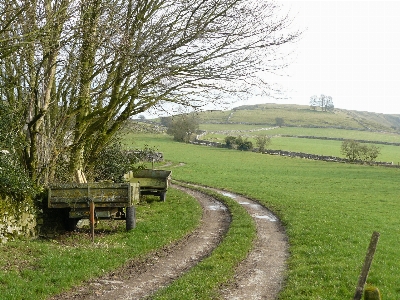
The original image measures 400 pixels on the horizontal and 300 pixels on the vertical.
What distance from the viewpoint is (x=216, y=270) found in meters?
12.6

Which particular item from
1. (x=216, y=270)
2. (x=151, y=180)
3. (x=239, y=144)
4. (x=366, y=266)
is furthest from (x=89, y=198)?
(x=239, y=144)

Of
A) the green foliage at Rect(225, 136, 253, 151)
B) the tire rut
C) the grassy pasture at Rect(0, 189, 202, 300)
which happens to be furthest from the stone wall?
the green foliage at Rect(225, 136, 253, 151)

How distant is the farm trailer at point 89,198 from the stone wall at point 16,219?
2.67 feet

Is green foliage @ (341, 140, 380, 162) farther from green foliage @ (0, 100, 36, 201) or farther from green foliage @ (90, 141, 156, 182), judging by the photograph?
green foliage @ (0, 100, 36, 201)

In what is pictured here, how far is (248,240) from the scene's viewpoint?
54.7 ft

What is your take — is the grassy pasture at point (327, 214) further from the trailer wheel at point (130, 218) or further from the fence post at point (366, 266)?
the trailer wheel at point (130, 218)

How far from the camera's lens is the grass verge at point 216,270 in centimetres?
1071

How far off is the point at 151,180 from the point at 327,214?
36.0 feet

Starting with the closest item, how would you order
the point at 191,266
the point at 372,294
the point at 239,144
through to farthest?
the point at 372,294 < the point at 191,266 < the point at 239,144

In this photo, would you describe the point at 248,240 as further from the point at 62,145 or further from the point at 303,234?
the point at 62,145

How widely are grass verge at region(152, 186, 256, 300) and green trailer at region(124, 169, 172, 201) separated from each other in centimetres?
775

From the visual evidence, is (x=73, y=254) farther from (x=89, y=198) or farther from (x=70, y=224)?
(x=70, y=224)

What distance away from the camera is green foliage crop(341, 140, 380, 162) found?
2714 inches

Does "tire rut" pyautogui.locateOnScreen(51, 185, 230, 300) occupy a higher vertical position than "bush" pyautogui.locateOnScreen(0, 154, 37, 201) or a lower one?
lower
